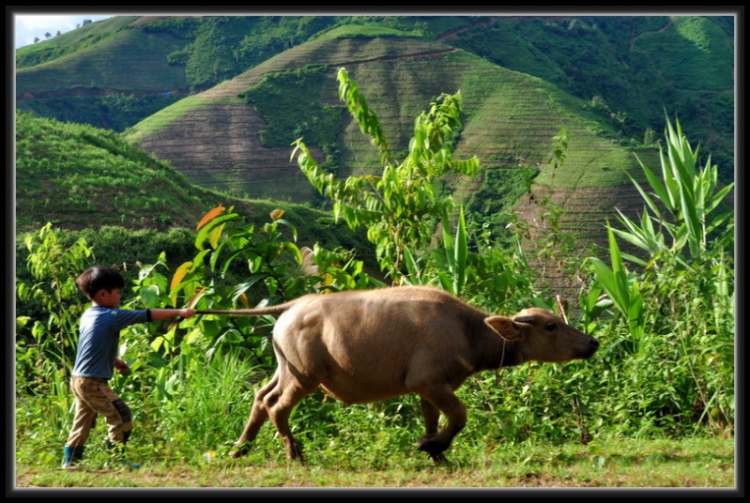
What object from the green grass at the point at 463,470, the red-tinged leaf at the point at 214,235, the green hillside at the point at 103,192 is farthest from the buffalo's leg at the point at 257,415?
the green hillside at the point at 103,192

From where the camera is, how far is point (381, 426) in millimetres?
5621

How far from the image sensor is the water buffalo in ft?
15.7

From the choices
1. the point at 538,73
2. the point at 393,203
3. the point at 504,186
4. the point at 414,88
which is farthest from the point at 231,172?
the point at 393,203

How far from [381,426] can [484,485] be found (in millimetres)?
1281

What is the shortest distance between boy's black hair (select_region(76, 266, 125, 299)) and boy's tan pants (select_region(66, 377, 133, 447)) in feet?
1.65

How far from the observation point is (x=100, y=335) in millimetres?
4727

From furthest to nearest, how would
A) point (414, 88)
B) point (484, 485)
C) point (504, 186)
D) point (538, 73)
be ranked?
point (538, 73), point (414, 88), point (504, 186), point (484, 485)

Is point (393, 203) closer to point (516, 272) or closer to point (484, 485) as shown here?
point (516, 272)

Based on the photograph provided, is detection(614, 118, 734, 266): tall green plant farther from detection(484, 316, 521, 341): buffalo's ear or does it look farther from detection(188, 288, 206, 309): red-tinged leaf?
detection(188, 288, 206, 309): red-tinged leaf

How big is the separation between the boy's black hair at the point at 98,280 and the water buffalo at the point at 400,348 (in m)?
0.85

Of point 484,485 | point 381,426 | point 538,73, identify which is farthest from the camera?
point 538,73

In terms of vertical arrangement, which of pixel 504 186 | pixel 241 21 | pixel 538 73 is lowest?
pixel 504 186

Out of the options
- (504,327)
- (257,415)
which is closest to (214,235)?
(257,415)

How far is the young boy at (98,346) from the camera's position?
15.5ft
